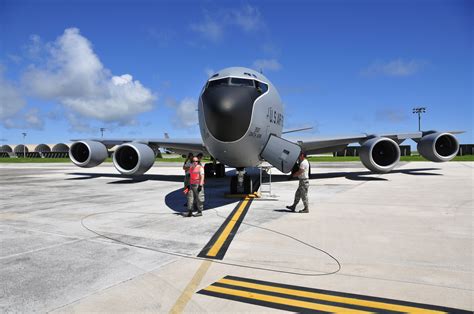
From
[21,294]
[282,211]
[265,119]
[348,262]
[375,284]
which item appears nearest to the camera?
[21,294]

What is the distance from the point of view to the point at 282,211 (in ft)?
28.2

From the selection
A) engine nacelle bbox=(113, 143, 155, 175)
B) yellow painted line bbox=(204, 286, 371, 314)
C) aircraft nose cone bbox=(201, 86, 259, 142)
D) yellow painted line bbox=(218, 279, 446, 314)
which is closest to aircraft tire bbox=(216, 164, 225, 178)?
engine nacelle bbox=(113, 143, 155, 175)

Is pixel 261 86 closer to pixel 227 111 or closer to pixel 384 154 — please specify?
pixel 227 111

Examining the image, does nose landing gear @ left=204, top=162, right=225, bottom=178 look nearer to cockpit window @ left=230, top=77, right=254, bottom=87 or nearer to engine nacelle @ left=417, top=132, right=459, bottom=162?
cockpit window @ left=230, top=77, right=254, bottom=87

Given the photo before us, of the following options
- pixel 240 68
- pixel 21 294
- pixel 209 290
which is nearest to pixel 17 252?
pixel 21 294

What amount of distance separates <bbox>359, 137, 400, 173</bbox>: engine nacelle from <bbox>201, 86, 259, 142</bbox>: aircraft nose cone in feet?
30.9

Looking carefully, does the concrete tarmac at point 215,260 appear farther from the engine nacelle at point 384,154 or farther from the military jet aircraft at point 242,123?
the engine nacelle at point 384,154

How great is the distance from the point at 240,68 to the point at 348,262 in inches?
282

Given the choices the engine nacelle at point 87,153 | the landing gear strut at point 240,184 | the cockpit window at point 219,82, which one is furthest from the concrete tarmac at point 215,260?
the engine nacelle at point 87,153

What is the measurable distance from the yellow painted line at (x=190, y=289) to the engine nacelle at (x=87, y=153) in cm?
1479

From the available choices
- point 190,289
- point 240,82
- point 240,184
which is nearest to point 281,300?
point 190,289

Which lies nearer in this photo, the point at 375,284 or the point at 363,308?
the point at 363,308

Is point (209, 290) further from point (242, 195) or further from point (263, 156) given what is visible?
point (242, 195)

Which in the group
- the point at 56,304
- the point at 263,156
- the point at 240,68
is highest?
the point at 240,68
